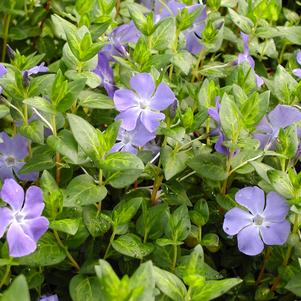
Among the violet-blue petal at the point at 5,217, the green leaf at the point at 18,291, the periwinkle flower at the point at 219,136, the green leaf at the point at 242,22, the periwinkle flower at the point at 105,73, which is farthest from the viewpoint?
the green leaf at the point at 242,22

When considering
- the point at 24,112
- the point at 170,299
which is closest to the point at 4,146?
the point at 24,112

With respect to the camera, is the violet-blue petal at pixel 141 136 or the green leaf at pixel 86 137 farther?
the violet-blue petal at pixel 141 136

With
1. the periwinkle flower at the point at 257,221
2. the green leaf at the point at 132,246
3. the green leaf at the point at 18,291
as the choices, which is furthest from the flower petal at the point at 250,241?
the green leaf at the point at 18,291

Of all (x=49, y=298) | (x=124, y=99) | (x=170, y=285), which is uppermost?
(x=124, y=99)

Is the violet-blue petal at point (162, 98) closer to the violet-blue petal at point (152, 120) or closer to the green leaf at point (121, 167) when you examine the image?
the violet-blue petal at point (152, 120)

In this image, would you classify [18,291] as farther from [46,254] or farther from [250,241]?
[250,241]

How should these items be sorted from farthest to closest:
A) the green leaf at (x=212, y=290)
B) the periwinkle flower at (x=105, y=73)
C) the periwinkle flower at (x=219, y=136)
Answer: the periwinkle flower at (x=105, y=73) → the periwinkle flower at (x=219, y=136) → the green leaf at (x=212, y=290)

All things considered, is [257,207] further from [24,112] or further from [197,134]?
[24,112]

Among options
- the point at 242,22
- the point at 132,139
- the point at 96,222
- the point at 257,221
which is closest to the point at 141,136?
the point at 132,139
